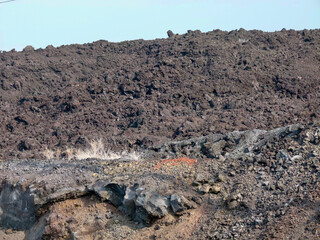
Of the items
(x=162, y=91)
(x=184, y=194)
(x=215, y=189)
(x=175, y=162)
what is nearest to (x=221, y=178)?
(x=215, y=189)

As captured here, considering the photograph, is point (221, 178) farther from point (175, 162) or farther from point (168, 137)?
point (168, 137)

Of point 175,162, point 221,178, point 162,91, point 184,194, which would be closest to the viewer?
point 184,194

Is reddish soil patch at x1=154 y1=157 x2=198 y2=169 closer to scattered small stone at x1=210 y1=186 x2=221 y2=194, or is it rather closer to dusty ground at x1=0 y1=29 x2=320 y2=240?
Answer: dusty ground at x1=0 y1=29 x2=320 y2=240

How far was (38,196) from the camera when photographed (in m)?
9.64

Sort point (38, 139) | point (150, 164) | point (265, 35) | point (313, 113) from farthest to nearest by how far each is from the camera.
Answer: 1. point (265, 35)
2. point (38, 139)
3. point (313, 113)
4. point (150, 164)

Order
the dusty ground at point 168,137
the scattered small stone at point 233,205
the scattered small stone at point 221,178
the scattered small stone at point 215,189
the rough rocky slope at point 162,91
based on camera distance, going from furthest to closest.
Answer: the rough rocky slope at point 162,91, the scattered small stone at point 221,178, the scattered small stone at point 215,189, the dusty ground at point 168,137, the scattered small stone at point 233,205

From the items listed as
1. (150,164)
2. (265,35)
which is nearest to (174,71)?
(265,35)

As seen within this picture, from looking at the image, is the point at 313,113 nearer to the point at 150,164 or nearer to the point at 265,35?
the point at 150,164

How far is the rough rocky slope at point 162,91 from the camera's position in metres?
17.0

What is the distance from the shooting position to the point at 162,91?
20.8 metres

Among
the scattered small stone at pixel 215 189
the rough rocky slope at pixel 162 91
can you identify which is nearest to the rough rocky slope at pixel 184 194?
the scattered small stone at pixel 215 189

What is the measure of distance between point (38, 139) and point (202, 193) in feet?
34.8

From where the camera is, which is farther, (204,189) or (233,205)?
(204,189)

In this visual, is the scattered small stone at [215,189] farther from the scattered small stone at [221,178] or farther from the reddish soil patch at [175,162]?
the reddish soil patch at [175,162]
